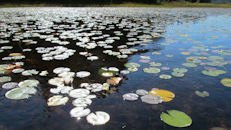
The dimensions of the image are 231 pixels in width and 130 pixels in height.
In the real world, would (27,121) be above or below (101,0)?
below

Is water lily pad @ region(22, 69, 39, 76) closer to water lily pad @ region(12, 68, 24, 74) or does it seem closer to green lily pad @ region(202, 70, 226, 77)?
water lily pad @ region(12, 68, 24, 74)

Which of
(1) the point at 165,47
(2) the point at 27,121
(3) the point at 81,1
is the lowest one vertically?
(2) the point at 27,121

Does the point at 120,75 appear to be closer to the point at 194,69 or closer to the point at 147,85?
the point at 147,85

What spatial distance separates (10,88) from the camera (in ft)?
6.94

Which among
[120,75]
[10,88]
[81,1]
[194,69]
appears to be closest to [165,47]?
[194,69]

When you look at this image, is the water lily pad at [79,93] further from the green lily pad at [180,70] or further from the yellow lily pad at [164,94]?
the green lily pad at [180,70]

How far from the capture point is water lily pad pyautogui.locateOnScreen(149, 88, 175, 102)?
6.31ft

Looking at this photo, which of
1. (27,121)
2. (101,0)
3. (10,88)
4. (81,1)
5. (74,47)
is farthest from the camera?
(101,0)

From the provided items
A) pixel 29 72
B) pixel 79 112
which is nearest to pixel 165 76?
pixel 79 112

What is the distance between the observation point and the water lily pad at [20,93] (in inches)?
74.9

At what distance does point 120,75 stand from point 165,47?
7.26ft

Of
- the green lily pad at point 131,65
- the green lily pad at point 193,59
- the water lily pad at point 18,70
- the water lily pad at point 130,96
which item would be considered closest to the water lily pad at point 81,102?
the water lily pad at point 130,96

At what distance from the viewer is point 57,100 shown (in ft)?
6.04

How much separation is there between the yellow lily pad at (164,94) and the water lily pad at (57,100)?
3.42 feet
